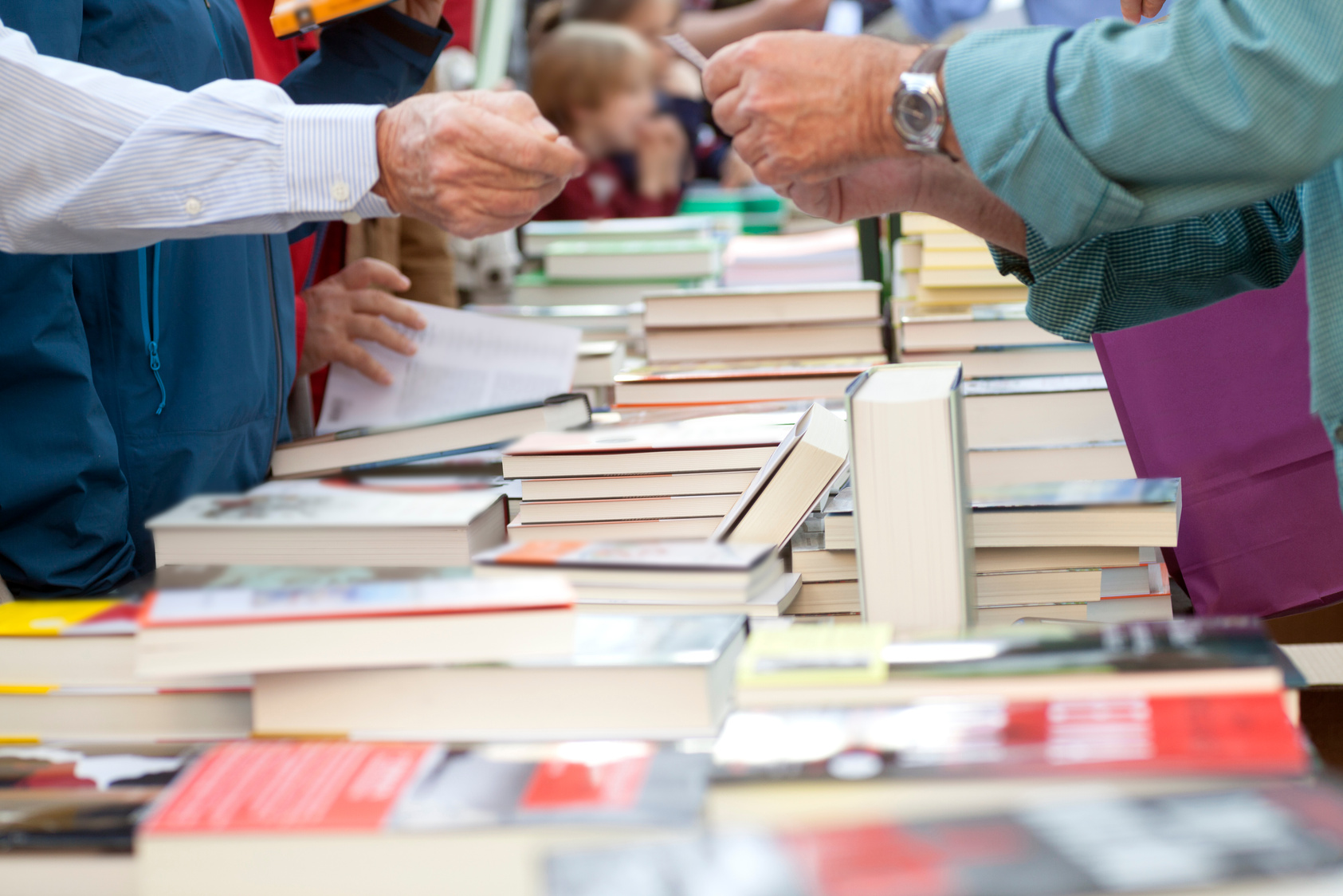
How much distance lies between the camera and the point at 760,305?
1558mm

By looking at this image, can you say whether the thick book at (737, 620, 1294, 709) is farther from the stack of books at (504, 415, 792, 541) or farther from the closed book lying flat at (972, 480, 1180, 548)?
the stack of books at (504, 415, 792, 541)

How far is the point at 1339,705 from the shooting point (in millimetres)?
917

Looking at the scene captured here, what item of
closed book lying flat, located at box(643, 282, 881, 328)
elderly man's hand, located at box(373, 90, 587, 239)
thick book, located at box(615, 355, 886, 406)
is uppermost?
elderly man's hand, located at box(373, 90, 587, 239)

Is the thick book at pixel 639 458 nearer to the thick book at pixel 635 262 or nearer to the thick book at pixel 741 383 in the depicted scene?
the thick book at pixel 741 383

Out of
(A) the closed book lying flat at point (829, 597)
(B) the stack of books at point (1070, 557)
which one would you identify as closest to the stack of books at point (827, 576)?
(A) the closed book lying flat at point (829, 597)

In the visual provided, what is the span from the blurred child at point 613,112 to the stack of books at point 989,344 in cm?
261

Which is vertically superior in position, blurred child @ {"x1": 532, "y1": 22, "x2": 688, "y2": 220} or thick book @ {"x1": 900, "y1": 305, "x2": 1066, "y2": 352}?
blurred child @ {"x1": 532, "y1": 22, "x2": 688, "y2": 220}

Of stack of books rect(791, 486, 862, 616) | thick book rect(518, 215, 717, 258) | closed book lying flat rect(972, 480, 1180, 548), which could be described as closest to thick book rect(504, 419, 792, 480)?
stack of books rect(791, 486, 862, 616)

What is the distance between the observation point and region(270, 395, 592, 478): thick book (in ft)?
3.93

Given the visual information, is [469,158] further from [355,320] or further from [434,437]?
[355,320]

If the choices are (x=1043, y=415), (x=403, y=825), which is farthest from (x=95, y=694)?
(x=1043, y=415)

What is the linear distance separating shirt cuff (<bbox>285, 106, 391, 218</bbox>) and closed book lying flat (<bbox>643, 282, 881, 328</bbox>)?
61 cm

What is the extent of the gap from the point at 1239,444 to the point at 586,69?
11.0ft

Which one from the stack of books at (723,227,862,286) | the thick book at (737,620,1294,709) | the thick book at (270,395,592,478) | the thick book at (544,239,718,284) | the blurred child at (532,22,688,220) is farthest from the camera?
the blurred child at (532,22,688,220)
